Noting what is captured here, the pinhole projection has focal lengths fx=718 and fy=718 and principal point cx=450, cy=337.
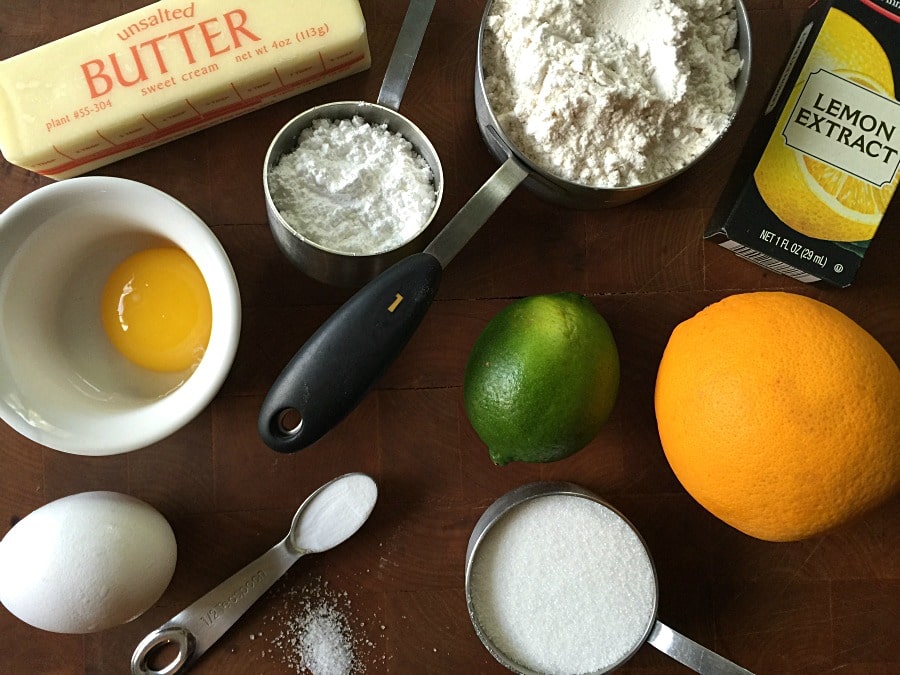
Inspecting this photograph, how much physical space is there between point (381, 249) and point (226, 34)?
24 centimetres

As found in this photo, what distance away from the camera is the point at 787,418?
57 cm

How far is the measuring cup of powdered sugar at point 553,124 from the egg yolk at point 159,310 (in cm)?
13

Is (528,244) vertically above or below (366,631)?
above

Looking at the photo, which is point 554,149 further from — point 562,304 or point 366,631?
point 366,631

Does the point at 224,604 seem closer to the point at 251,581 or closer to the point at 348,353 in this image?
the point at 251,581

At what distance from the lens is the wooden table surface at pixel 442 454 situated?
697mm

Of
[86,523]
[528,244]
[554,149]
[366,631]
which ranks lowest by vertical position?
[366,631]

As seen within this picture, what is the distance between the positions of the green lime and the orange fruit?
74mm

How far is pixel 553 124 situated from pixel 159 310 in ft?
1.28

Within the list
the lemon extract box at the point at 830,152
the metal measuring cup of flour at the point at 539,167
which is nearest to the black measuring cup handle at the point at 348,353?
the metal measuring cup of flour at the point at 539,167

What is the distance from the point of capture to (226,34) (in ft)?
2.09

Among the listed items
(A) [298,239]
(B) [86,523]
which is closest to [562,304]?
(A) [298,239]

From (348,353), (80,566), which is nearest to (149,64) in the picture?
(348,353)

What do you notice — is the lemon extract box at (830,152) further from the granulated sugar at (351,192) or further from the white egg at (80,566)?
the white egg at (80,566)
